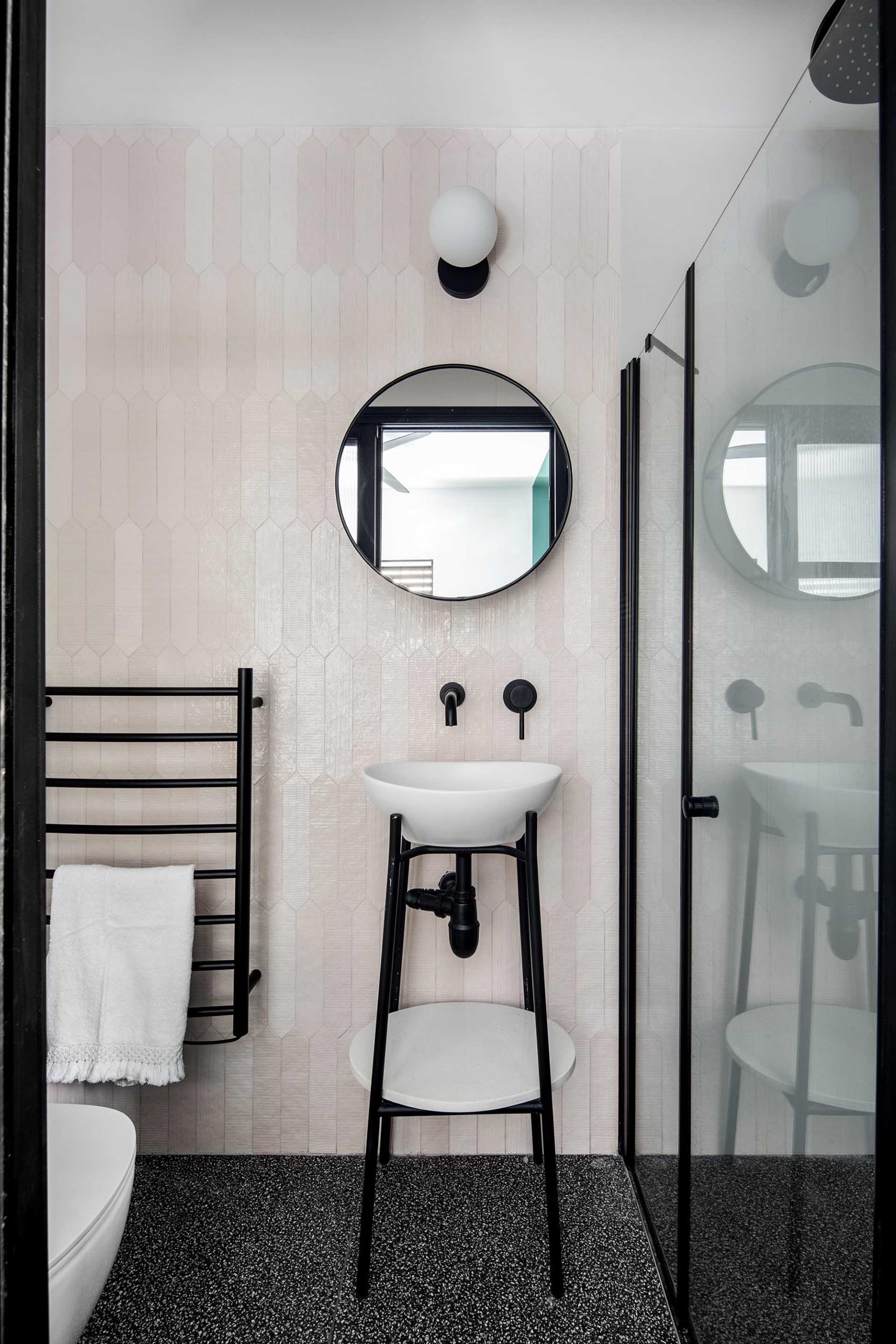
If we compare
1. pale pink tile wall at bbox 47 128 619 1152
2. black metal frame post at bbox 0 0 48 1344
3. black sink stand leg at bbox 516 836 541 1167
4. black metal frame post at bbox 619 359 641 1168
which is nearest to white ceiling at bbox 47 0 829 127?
pale pink tile wall at bbox 47 128 619 1152

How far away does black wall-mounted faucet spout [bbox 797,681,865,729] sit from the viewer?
69cm

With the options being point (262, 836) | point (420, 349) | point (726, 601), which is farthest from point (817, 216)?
point (262, 836)

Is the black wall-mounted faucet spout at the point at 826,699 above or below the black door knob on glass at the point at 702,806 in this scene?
above

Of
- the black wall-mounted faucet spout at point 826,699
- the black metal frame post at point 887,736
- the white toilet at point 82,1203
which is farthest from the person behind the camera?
the white toilet at point 82,1203

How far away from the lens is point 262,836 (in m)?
1.77

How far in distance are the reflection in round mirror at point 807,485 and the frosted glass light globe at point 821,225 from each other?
11 cm

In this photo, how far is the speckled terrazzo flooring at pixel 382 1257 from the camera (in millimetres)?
1278

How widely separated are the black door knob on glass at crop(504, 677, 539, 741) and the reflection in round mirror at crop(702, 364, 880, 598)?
2.28 feet

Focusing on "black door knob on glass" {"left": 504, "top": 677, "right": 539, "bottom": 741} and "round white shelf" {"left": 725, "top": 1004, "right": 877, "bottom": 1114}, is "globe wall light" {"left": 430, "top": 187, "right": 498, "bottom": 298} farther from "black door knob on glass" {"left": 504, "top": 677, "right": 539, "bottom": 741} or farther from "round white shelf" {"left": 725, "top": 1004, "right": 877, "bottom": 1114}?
"round white shelf" {"left": 725, "top": 1004, "right": 877, "bottom": 1114}

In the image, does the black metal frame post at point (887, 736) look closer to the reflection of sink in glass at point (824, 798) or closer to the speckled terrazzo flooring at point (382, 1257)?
the reflection of sink in glass at point (824, 798)

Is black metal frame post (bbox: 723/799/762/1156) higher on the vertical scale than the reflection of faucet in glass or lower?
lower

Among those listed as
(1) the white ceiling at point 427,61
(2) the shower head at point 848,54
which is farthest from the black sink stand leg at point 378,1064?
(1) the white ceiling at point 427,61

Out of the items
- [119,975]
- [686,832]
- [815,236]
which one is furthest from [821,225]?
[119,975]

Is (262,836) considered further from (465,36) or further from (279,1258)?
(465,36)
